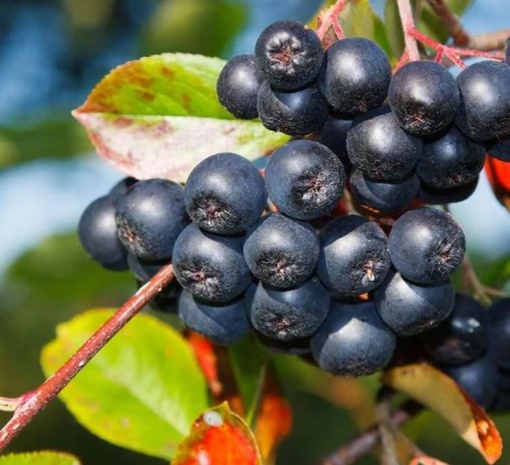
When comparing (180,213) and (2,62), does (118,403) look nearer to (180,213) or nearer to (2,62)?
(180,213)

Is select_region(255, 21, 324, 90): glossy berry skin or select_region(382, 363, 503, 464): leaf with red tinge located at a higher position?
select_region(255, 21, 324, 90): glossy berry skin

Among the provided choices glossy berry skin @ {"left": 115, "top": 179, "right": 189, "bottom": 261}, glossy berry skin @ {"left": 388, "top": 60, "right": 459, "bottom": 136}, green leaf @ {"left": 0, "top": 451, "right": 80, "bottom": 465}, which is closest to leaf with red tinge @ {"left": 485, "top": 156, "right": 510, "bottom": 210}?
glossy berry skin @ {"left": 388, "top": 60, "right": 459, "bottom": 136}

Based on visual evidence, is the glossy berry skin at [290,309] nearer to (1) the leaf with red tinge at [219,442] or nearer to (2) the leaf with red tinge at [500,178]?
(1) the leaf with red tinge at [219,442]

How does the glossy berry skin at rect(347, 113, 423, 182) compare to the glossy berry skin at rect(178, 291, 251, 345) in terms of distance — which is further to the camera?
the glossy berry skin at rect(178, 291, 251, 345)

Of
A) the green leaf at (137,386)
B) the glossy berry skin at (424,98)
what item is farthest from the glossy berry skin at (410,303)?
the green leaf at (137,386)

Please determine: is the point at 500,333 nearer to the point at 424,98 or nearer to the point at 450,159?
the point at 450,159

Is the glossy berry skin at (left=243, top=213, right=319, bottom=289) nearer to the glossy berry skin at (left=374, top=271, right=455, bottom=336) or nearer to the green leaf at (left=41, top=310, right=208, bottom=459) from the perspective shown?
the glossy berry skin at (left=374, top=271, right=455, bottom=336)
